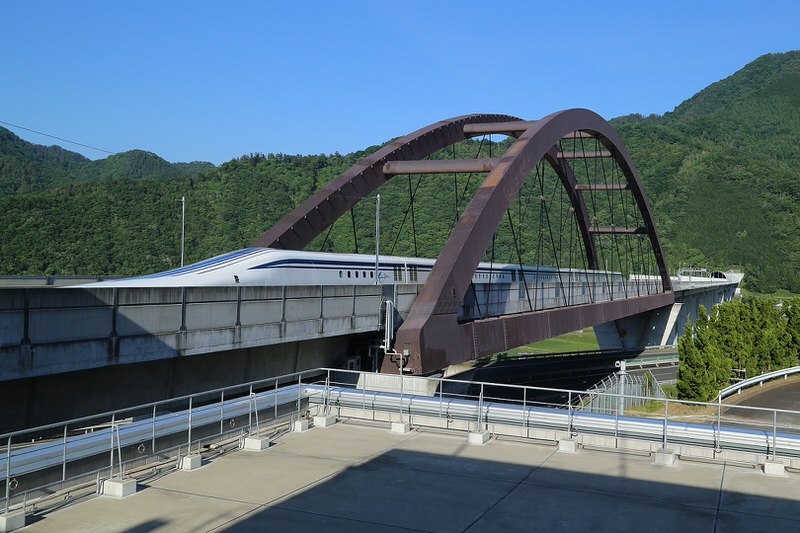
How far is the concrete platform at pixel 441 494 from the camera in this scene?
9.80 meters

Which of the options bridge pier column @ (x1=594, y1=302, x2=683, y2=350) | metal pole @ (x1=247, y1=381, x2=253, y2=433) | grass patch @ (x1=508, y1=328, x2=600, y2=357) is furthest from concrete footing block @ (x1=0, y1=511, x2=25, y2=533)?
grass patch @ (x1=508, y1=328, x2=600, y2=357)

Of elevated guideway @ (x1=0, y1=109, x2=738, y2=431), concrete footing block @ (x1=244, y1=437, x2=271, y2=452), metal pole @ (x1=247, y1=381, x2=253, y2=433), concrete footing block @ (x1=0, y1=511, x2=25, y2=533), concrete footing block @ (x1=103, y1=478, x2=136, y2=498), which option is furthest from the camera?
elevated guideway @ (x1=0, y1=109, x2=738, y2=431)

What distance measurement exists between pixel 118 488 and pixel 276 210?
379 feet

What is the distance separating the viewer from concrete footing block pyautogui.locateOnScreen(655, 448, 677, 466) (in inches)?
508

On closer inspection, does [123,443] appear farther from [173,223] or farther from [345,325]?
[173,223]

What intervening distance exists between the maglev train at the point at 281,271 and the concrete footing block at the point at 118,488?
11.0m

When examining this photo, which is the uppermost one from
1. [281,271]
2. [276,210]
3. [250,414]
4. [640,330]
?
[276,210]

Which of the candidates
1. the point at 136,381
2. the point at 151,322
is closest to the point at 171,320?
the point at 151,322

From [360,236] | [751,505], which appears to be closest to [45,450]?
[751,505]

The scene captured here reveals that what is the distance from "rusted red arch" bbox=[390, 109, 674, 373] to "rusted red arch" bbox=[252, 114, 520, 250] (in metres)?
6.14

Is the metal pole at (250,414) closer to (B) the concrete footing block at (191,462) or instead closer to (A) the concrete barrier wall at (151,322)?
(B) the concrete footing block at (191,462)

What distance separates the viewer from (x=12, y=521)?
30.0 ft

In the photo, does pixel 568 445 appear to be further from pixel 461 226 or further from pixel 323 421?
pixel 461 226

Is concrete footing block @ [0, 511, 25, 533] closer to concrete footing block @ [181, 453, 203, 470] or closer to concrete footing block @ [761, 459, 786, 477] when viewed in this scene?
concrete footing block @ [181, 453, 203, 470]
